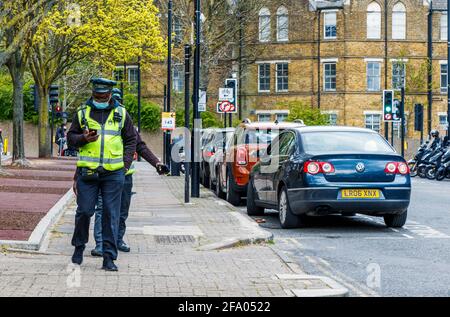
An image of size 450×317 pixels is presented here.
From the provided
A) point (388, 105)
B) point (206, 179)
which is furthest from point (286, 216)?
point (388, 105)

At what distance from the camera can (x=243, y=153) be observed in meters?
18.8

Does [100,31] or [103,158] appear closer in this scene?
[103,158]

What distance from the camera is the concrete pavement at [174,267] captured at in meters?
8.24

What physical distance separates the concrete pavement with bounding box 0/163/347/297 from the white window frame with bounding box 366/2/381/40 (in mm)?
46924

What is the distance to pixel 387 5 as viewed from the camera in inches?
2378

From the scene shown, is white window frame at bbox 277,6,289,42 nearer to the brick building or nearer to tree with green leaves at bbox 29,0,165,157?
the brick building

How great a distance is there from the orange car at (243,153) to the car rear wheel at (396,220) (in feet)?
14.0

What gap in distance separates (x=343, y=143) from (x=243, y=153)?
15.0 ft

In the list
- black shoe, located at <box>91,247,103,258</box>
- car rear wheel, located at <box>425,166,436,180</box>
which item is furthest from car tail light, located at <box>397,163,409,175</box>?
car rear wheel, located at <box>425,166,436,180</box>

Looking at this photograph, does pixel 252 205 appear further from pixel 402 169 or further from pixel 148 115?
pixel 148 115

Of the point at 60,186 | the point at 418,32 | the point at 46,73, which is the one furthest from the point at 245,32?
the point at 60,186

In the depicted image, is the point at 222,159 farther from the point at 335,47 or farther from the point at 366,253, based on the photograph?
the point at 335,47

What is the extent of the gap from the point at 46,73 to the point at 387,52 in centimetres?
2678

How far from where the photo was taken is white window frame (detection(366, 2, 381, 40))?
198ft
